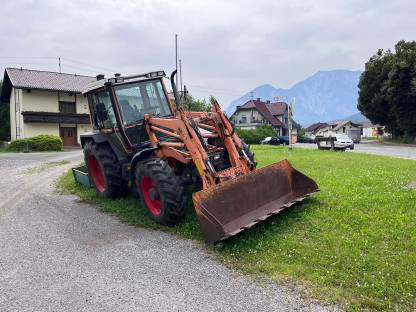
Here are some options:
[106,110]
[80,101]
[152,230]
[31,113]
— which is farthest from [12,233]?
[80,101]

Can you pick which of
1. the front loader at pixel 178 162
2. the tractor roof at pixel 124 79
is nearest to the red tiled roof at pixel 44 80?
the tractor roof at pixel 124 79

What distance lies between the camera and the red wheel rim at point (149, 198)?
7.74m

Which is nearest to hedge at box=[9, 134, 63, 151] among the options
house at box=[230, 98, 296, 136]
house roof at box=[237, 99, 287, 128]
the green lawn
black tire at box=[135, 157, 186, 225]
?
the green lawn

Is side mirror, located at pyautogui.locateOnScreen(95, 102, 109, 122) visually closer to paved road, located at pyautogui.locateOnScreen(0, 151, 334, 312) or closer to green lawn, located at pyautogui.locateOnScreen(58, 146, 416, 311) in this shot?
green lawn, located at pyautogui.locateOnScreen(58, 146, 416, 311)

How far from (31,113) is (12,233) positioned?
36.8 metres

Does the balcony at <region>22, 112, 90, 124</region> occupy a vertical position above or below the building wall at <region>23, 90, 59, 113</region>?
below

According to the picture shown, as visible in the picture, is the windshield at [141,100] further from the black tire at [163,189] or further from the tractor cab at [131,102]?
the black tire at [163,189]

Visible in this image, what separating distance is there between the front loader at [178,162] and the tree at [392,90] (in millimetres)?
39940

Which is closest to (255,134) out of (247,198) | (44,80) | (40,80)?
(44,80)

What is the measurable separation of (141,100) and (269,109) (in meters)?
78.5

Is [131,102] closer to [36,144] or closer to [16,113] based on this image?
[36,144]

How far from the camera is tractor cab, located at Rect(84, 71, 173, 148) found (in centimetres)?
896

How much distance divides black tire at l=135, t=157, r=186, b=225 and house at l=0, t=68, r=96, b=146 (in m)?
34.4

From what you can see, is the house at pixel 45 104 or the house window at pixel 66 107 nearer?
the house at pixel 45 104
